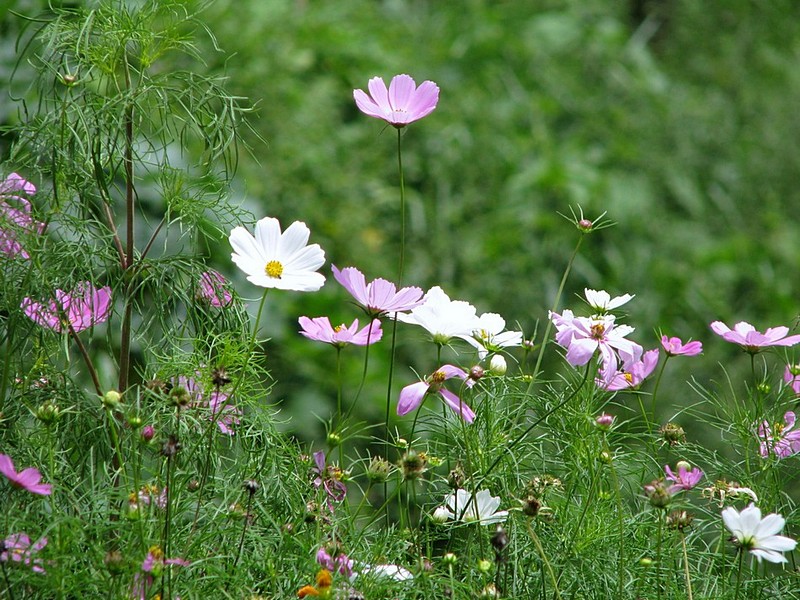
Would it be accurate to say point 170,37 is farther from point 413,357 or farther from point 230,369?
point 413,357

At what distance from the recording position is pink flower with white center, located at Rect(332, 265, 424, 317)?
0.81 m

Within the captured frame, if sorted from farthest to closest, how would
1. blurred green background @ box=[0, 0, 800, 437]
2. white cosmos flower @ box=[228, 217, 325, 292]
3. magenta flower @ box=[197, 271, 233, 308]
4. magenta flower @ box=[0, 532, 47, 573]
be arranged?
1. blurred green background @ box=[0, 0, 800, 437]
2. magenta flower @ box=[197, 271, 233, 308]
3. white cosmos flower @ box=[228, 217, 325, 292]
4. magenta flower @ box=[0, 532, 47, 573]

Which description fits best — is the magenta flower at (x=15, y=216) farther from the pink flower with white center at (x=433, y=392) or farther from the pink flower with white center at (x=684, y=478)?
the pink flower with white center at (x=684, y=478)

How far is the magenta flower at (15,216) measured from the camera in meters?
0.84

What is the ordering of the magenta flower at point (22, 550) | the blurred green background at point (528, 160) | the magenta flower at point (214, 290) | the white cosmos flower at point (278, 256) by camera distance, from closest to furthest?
the magenta flower at point (22, 550) < the white cosmos flower at point (278, 256) < the magenta flower at point (214, 290) < the blurred green background at point (528, 160)

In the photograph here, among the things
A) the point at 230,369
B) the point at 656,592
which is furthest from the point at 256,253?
the point at 656,592

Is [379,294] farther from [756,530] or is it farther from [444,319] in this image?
[756,530]

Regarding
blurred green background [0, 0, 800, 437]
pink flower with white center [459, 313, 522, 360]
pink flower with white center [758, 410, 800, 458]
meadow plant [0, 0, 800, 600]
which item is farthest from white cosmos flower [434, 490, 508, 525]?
blurred green background [0, 0, 800, 437]

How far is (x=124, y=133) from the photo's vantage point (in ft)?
2.77

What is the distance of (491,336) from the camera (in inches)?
34.6

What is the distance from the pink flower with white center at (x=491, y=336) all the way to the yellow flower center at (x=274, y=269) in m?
0.16

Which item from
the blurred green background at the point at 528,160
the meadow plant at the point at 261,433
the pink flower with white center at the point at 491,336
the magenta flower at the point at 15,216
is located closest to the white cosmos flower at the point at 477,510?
the meadow plant at the point at 261,433

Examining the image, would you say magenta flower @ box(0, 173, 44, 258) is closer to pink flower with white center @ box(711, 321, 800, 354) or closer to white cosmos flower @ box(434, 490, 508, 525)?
white cosmos flower @ box(434, 490, 508, 525)

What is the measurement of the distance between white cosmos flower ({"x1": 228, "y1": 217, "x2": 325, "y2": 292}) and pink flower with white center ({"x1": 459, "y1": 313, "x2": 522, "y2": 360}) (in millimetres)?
143
